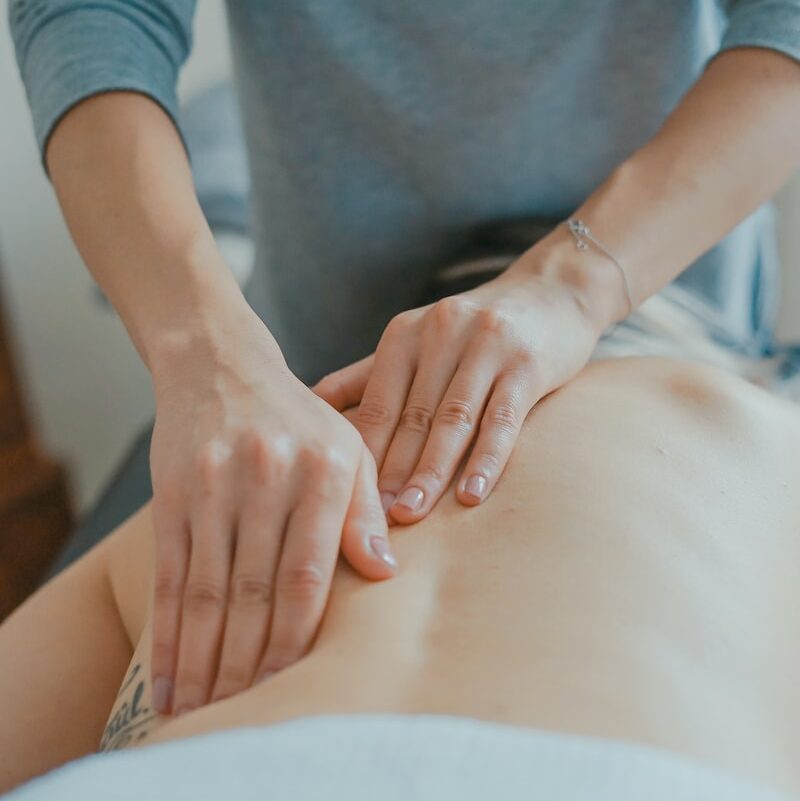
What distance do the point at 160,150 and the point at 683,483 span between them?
0.58m

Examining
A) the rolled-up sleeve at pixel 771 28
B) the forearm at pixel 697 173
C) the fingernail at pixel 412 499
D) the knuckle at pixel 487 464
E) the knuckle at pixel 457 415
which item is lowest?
the fingernail at pixel 412 499

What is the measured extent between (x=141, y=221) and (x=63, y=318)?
155 cm

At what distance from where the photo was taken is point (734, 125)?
3.19ft

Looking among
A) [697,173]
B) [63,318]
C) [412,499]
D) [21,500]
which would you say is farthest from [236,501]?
[63,318]

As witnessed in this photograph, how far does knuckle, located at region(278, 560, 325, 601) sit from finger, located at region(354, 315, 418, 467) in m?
0.15

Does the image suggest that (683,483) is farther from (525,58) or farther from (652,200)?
(525,58)

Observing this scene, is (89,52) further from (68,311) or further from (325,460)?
(68,311)

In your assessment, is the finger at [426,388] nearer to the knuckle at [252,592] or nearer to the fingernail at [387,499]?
the fingernail at [387,499]

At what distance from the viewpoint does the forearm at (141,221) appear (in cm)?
82

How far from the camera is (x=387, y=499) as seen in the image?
28.7 inches

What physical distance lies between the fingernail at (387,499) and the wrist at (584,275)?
285 mm

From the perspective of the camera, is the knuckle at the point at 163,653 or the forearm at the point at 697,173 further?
the forearm at the point at 697,173

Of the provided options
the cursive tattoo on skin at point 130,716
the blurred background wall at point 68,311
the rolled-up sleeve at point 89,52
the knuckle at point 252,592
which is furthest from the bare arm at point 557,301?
the blurred background wall at point 68,311

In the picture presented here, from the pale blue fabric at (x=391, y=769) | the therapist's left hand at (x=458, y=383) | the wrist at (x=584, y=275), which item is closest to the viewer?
the pale blue fabric at (x=391, y=769)
